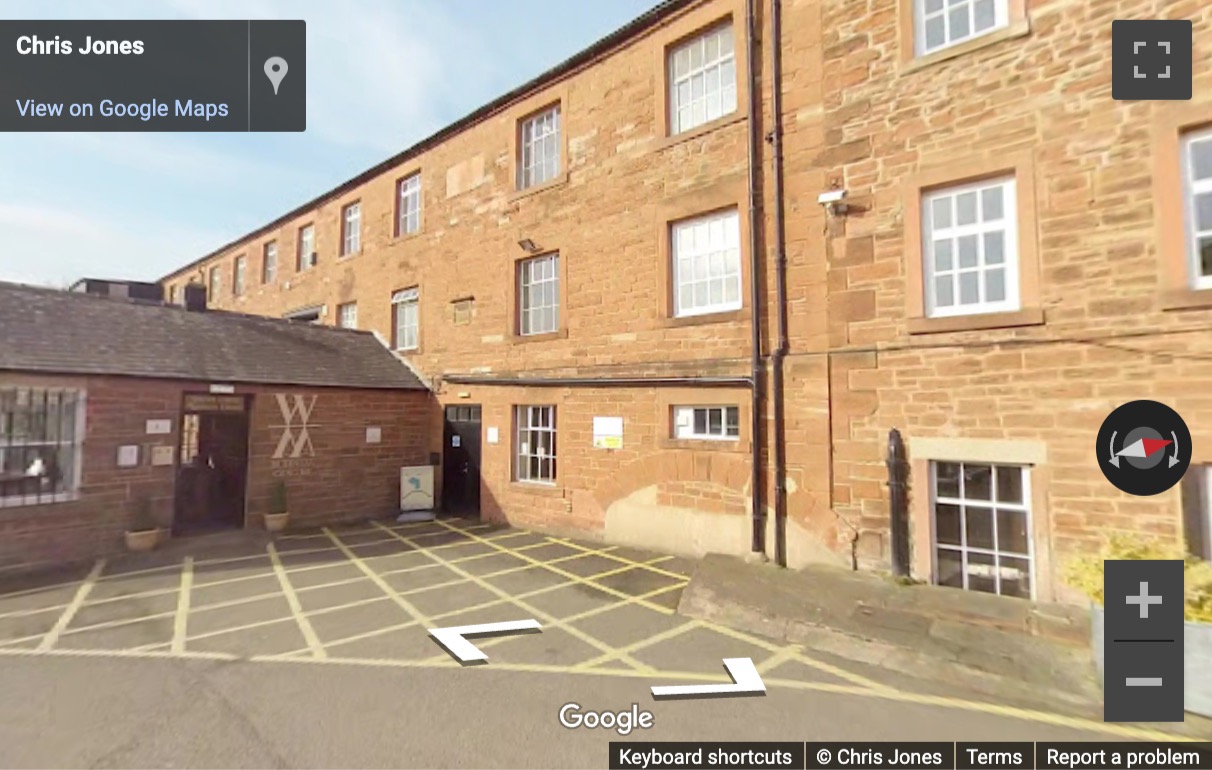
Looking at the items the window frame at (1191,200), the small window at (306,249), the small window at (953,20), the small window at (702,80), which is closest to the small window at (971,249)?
the window frame at (1191,200)

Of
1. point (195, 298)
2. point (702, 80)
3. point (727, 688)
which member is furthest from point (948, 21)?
point (195, 298)

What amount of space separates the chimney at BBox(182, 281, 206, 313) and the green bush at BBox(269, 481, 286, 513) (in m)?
5.50

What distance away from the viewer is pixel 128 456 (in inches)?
405

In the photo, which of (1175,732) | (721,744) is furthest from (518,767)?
(1175,732)

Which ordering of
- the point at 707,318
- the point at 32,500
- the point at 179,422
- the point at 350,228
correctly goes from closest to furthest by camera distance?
1. the point at 32,500
2. the point at 707,318
3. the point at 179,422
4. the point at 350,228

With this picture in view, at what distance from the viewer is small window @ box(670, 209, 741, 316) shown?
31.0 feet

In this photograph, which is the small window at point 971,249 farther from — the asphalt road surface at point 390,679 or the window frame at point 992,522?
the asphalt road surface at point 390,679

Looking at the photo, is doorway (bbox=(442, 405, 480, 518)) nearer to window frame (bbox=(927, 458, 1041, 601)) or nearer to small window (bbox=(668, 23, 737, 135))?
small window (bbox=(668, 23, 737, 135))

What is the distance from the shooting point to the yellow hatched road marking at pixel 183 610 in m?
6.24

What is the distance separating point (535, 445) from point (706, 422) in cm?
439

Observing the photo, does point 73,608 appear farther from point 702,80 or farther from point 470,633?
point 702,80

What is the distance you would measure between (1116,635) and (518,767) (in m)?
5.20

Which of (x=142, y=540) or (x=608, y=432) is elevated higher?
(x=608, y=432)

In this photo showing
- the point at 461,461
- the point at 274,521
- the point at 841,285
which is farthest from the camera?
the point at 461,461
